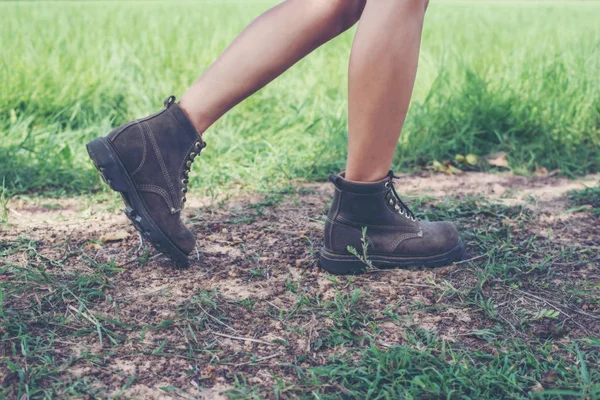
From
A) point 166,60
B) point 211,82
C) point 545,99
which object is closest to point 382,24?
point 211,82

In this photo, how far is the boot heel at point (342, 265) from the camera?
5.53 feet

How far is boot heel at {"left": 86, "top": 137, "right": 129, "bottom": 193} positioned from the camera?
60.3 inches

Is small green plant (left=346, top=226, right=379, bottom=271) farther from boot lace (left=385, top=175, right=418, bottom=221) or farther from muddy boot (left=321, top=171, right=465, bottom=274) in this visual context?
boot lace (left=385, top=175, right=418, bottom=221)

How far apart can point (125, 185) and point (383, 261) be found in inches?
28.8

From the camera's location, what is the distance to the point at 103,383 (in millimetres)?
1190

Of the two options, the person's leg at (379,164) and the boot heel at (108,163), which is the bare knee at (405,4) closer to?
the person's leg at (379,164)

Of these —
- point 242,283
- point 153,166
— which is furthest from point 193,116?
point 242,283

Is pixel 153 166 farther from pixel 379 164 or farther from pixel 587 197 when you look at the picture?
pixel 587 197

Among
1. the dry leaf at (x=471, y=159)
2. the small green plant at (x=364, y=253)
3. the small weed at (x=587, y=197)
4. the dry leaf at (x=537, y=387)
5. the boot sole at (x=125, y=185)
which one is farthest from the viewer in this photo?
the dry leaf at (x=471, y=159)

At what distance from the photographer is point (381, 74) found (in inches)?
58.7

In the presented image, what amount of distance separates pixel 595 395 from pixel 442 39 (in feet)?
12.1

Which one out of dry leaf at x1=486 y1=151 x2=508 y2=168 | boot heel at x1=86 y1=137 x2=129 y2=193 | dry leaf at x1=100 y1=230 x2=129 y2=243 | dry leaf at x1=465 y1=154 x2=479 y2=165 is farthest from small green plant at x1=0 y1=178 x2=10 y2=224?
dry leaf at x1=486 y1=151 x2=508 y2=168

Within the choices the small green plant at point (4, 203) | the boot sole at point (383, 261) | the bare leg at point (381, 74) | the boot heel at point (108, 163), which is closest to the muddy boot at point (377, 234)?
the boot sole at point (383, 261)

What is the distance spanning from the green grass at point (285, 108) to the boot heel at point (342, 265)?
0.80 metres
